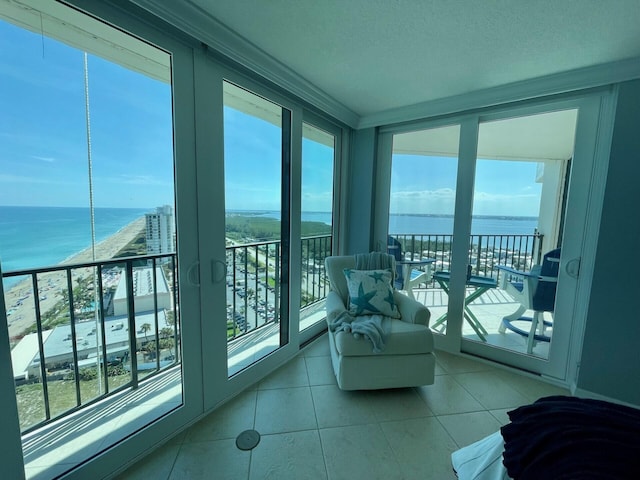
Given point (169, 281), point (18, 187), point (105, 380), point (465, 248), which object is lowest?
point (105, 380)

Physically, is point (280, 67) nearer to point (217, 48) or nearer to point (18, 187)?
point (217, 48)

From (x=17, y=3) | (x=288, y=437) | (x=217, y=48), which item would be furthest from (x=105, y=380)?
(x=217, y=48)

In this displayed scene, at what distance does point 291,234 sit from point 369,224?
102cm

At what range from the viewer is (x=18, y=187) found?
1147 mm

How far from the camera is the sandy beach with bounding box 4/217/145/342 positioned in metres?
1.29

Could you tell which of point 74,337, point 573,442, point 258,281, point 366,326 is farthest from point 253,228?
point 573,442

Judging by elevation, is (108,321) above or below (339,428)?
above

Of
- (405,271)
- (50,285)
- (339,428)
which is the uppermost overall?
(50,285)

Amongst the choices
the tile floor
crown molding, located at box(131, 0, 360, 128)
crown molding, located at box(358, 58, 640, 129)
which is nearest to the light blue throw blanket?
the tile floor

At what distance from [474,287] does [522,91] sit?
5.53 ft

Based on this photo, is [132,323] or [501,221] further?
[501,221]

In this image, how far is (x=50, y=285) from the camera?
1.47m

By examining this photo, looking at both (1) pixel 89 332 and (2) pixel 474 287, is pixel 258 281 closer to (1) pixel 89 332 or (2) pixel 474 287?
(1) pixel 89 332

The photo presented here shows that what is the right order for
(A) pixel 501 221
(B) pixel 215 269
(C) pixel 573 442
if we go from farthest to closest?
(A) pixel 501 221, (B) pixel 215 269, (C) pixel 573 442
